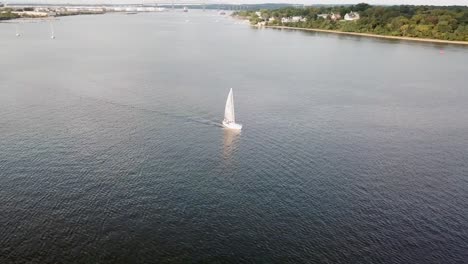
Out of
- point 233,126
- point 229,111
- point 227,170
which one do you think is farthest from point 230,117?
point 227,170

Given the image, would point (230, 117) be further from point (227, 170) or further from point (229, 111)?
point (227, 170)

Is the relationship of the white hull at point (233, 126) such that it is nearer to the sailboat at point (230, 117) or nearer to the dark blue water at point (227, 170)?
the sailboat at point (230, 117)

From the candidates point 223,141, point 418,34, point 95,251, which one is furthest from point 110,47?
point 418,34

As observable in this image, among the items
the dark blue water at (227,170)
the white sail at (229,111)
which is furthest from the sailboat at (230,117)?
the dark blue water at (227,170)

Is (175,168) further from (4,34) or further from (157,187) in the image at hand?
(4,34)

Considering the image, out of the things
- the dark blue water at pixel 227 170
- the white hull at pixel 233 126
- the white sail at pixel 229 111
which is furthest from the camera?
the white hull at pixel 233 126

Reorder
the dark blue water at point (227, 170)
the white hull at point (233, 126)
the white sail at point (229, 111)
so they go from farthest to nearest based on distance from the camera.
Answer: the white hull at point (233, 126)
the white sail at point (229, 111)
the dark blue water at point (227, 170)

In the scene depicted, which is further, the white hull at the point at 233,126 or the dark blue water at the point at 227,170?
the white hull at the point at 233,126

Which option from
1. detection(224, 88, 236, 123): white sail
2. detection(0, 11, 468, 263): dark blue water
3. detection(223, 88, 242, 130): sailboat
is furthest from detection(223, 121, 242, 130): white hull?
detection(0, 11, 468, 263): dark blue water

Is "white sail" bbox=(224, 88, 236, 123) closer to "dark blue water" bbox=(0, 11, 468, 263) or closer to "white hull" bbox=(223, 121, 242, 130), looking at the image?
"white hull" bbox=(223, 121, 242, 130)
